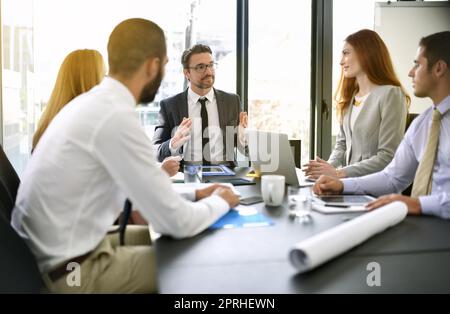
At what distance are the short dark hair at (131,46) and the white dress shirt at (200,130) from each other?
1931 mm

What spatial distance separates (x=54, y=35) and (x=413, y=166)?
3653 mm

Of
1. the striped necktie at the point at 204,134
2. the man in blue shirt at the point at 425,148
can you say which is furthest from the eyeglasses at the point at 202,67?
the man in blue shirt at the point at 425,148

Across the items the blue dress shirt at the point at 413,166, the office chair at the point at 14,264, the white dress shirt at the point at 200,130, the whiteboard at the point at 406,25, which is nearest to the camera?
the office chair at the point at 14,264

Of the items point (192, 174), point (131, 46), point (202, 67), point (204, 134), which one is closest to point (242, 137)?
point (204, 134)

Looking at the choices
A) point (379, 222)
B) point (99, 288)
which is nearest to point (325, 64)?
point (379, 222)

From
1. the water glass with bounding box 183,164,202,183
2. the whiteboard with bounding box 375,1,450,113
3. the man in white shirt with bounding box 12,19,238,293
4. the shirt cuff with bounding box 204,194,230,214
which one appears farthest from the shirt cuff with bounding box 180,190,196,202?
the whiteboard with bounding box 375,1,450,113

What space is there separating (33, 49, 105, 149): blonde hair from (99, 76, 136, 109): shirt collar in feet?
3.13

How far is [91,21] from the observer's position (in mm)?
4398

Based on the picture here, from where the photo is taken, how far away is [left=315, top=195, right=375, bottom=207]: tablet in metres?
1.73

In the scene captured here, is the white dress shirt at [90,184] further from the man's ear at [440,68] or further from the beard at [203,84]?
the beard at [203,84]

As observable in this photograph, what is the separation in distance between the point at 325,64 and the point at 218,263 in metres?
3.98

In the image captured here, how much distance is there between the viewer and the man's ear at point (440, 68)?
2.03 m

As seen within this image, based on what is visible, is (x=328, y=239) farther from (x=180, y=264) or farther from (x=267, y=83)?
(x=267, y=83)

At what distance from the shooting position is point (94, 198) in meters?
1.38
